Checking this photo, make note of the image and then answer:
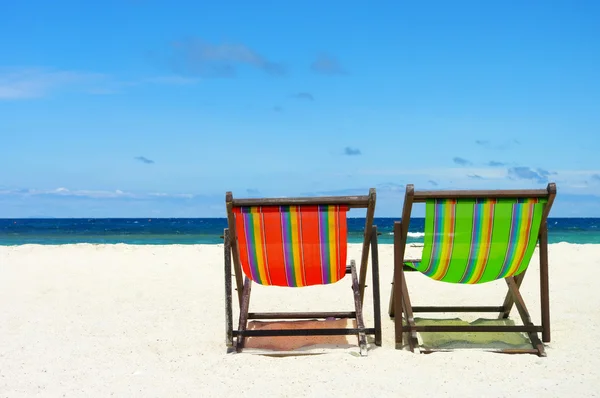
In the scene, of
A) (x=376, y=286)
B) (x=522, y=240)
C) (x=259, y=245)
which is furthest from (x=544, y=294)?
(x=259, y=245)

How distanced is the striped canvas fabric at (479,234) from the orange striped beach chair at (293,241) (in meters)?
0.43

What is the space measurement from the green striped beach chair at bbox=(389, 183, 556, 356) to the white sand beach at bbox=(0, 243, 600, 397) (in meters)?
0.46

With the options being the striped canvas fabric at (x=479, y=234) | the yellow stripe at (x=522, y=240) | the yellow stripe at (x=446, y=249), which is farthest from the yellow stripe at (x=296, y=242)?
the yellow stripe at (x=522, y=240)

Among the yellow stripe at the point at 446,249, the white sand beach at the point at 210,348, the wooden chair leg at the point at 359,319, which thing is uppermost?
the yellow stripe at the point at 446,249

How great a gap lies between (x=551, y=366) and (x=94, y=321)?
3.86 m

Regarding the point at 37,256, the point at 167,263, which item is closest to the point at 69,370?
the point at 167,263

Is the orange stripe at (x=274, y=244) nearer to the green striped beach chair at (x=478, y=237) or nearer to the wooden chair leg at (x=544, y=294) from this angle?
the green striped beach chair at (x=478, y=237)

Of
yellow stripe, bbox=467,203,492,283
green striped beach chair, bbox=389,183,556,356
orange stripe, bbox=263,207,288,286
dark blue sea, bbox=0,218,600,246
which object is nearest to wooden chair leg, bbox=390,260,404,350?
green striped beach chair, bbox=389,183,556,356

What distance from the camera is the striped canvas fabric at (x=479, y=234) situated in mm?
4320

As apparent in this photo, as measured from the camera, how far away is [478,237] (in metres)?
4.39

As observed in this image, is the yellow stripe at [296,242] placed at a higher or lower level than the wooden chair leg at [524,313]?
higher

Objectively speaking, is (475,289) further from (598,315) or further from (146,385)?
(146,385)

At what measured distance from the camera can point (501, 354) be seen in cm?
431

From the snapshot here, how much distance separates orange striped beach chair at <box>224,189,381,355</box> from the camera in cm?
433
